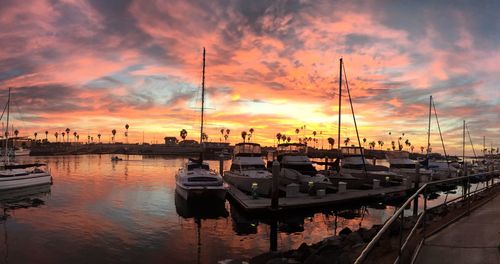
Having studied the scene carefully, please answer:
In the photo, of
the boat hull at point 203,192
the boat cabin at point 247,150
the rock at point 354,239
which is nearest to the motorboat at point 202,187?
the boat hull at point 203,192

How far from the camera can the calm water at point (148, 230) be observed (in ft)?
58.0

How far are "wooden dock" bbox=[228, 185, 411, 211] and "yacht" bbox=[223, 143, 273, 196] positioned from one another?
3.14ft

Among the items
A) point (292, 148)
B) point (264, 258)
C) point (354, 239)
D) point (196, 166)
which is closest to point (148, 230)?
point (264, 258)

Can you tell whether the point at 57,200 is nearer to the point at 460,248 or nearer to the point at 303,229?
the point at 303,229

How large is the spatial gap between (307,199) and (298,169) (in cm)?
923

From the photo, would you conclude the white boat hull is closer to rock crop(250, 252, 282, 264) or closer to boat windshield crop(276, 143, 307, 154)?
boat windshield crop(276, 143, 307, 154)

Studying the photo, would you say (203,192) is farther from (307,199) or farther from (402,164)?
(402,164)

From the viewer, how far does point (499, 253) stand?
8125 mm

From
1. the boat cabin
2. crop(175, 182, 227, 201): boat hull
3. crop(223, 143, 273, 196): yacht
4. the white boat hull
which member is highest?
the boat cabin

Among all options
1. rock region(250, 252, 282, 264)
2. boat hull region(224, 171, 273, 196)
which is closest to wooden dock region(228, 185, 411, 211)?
boat hull region(224, 171, 273, 196)

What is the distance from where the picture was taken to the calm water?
17.7 metres

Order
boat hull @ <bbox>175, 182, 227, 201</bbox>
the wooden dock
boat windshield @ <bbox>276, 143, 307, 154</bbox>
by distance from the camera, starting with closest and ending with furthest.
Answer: the wooden dock
boat hull @ <bbox>175, 182, 227, 201</bbox>
boat windshield @ <bbox>276, 143, 307, 154</bbox>

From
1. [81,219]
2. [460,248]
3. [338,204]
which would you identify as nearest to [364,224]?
[338,204]

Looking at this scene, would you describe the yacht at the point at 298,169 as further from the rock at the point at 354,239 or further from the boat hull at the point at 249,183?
the rock at the point at 354,239
